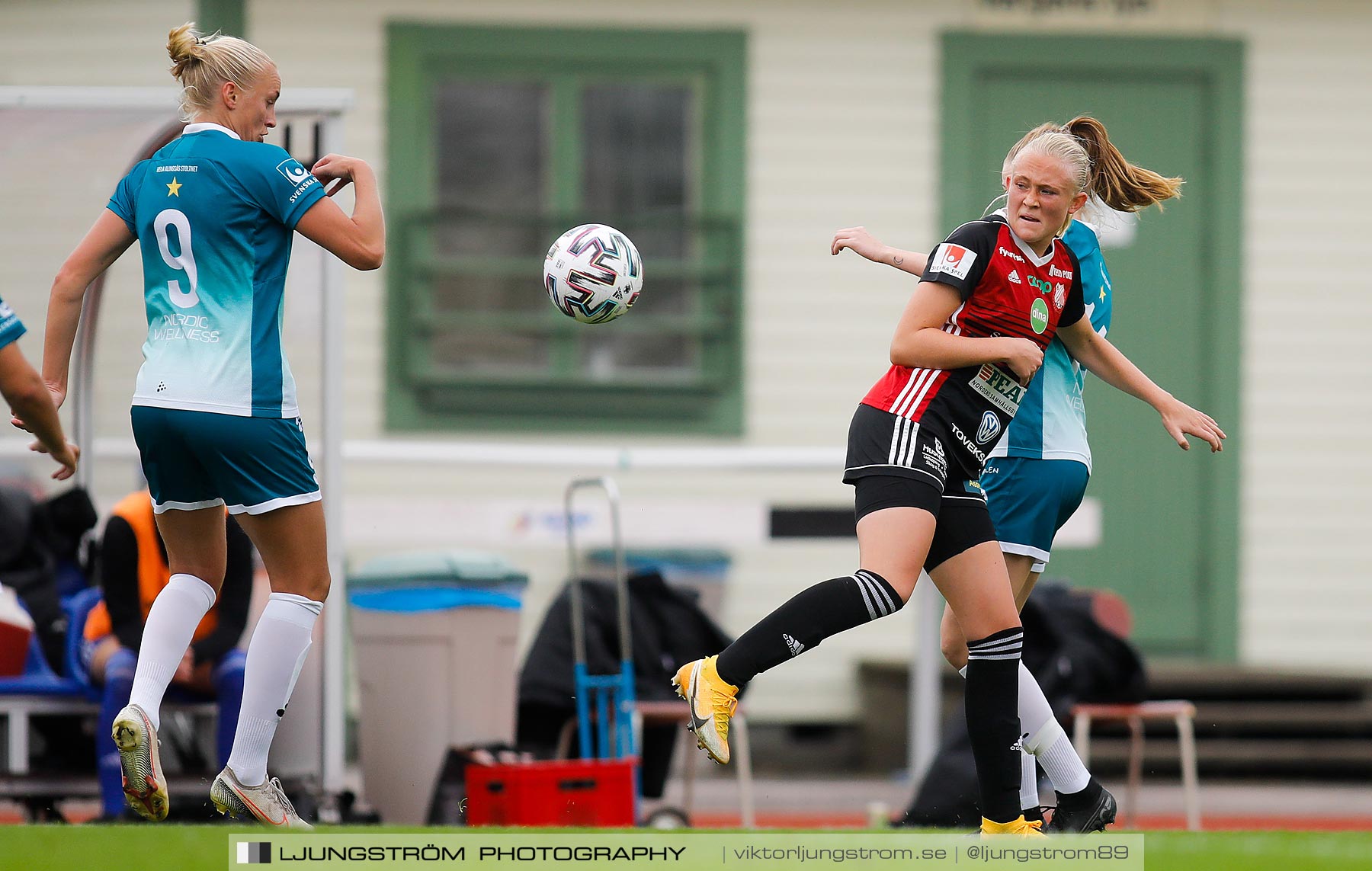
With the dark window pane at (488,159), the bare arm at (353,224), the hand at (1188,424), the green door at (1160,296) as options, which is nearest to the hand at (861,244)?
the hand at (1188,424)

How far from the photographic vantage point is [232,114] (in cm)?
470

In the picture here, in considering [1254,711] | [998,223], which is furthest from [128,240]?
[1254,711]

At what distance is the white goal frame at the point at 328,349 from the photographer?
6.27 metres

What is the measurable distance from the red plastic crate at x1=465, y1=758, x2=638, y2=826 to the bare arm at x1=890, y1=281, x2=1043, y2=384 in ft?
8.42

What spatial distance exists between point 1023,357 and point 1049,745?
1221mm

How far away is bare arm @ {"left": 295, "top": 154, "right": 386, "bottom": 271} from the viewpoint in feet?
15.0

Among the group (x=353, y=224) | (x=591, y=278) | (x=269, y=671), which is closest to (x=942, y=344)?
(x=591, y=278)

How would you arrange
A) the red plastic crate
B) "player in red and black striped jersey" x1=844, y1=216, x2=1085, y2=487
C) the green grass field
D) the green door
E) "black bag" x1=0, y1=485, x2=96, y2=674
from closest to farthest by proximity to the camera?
the green grass field → "player in red and black striped jersey" x1=844, y1=216, x2=1085, y2=487 → the red plastic crate → "black bag" x1=0, y1=485, x2=96, y2=674 → the green door

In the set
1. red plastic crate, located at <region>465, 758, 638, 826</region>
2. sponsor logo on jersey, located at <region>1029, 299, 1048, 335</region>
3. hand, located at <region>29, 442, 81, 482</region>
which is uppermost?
sponsor logo on jersey, located at <region>1029, 299, 1048, 335</region>

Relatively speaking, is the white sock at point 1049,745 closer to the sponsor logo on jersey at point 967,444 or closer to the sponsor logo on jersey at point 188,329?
the sponsor logo on jersey at point 967,444

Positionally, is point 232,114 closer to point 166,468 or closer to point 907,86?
point 166,468

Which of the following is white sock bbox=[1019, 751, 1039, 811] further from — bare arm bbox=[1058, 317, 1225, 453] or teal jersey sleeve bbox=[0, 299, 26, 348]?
teal jersey sleeve bbox=[0, 299, 26, 348]

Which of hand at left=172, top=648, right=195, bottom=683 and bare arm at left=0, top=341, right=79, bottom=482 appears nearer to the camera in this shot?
bare arm at left=0, top=341, right=79, bottom=482

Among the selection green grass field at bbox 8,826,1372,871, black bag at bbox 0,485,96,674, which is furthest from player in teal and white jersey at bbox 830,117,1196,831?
black bag at bbox 0,485,96,674
